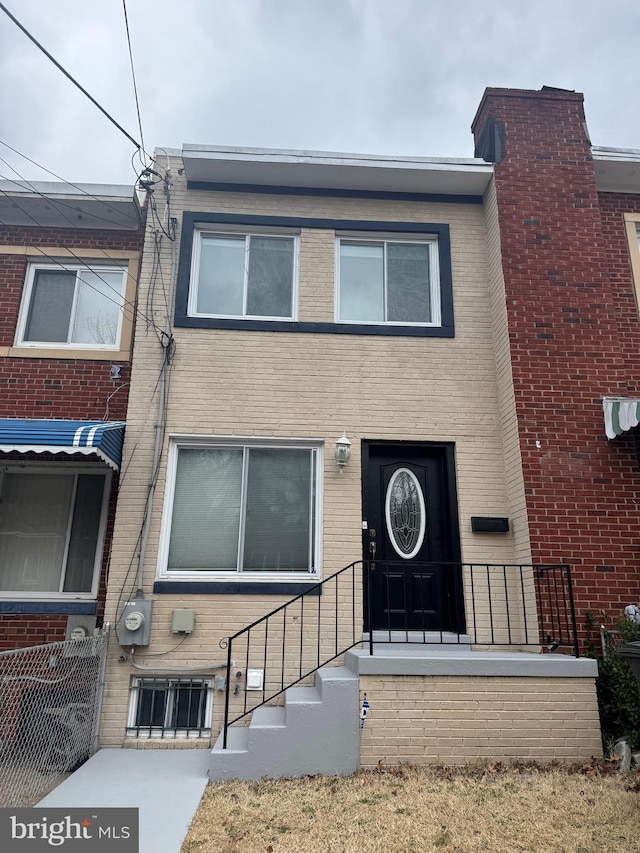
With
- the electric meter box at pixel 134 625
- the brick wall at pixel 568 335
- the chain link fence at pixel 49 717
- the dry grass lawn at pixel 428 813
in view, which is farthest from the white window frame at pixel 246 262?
the dry grass lawn at pixel 428 813

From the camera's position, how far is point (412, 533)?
6375mm

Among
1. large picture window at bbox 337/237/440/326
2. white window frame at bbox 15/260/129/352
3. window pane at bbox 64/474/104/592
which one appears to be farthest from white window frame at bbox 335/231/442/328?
window pane at bbox 64/474/104/592

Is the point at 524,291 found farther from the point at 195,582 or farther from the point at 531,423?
the point at 195,582

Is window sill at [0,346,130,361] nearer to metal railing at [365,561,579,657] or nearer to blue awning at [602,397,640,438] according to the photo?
metal railing at [365,561,579,657]

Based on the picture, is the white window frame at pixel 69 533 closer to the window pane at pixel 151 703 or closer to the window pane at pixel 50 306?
the window pane at pixel 151 703

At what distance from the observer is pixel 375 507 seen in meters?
6.39

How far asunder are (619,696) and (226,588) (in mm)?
3779

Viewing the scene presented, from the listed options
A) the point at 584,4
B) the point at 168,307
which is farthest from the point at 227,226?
the point at 584,4

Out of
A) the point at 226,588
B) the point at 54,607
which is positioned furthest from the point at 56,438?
the point at 226,588

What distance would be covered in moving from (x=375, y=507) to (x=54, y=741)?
146 inches

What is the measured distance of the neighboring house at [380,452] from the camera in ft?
15.6

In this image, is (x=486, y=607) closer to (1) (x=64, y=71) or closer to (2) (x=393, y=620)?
(2) (x=393, y=620)

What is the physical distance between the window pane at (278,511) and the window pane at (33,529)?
7.37ft

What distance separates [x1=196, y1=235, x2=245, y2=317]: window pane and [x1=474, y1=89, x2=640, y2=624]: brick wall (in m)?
3.26
